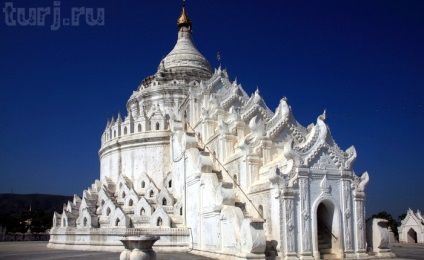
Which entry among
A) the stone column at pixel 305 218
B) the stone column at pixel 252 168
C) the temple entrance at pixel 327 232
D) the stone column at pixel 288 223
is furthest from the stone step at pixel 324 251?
the stone column at pixel 252 168

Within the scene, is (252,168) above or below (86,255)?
above

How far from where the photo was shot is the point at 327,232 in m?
22.2

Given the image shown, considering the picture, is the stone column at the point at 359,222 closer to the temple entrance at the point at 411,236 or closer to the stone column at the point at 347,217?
the stone column at the point at 347,217

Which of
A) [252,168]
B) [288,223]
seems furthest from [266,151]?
[288,223]

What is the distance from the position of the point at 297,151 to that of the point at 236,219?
4229 mm

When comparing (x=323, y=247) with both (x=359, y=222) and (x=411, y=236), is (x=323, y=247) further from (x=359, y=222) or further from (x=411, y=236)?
(x=411, y=236)

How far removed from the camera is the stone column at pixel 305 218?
20156 mm

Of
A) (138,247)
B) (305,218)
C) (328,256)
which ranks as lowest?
(328,256)

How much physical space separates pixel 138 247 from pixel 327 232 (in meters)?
10.0

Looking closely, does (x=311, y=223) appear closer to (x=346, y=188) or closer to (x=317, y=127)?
(x=346, y=188)

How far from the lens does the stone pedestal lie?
1652cm

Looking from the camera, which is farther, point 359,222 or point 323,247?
point 359,222

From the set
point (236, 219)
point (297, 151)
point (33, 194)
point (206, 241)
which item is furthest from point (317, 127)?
point (33, 194)

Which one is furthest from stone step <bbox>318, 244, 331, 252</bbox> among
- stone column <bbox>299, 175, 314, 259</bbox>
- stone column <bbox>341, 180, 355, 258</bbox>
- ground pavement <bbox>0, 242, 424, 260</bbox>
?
ground pavement <bbox>0, 242, 424, 260</bbox>
